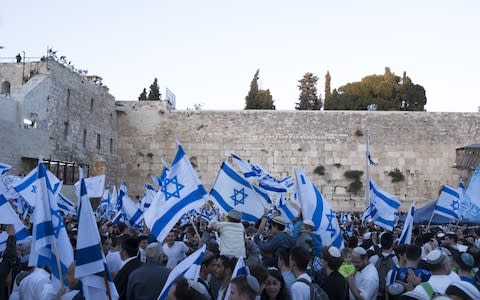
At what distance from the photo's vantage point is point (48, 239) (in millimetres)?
4371

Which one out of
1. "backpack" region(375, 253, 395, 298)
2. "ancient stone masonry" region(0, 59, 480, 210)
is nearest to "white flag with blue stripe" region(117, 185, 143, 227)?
"backpack" region(375, 253, 395, 298)

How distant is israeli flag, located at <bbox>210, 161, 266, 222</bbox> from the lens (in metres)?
7.85

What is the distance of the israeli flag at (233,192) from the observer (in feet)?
25.8

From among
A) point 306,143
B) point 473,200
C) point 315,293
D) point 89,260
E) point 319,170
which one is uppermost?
point 306,143

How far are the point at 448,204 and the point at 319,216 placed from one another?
5342mm

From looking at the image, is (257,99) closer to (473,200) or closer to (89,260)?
(473,200)

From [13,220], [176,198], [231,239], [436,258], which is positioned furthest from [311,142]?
[436,258]

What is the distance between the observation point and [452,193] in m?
10.8

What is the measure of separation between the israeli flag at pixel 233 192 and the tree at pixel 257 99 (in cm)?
2933

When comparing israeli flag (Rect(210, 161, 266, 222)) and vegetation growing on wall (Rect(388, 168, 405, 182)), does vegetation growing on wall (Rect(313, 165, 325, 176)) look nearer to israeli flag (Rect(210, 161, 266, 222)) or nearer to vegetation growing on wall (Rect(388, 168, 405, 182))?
vegetation growing on wall (Rect(388, 168, 405, 182))

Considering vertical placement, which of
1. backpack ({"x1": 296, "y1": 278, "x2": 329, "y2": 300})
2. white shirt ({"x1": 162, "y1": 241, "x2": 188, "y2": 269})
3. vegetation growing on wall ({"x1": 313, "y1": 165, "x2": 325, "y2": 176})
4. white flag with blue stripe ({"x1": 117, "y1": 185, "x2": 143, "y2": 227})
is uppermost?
backpack ({"x1": 296, "y1": 278, "x2": 329, "y2": 300})

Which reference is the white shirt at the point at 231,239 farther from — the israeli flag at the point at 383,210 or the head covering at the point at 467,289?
the israeli flag at the point at 383,210

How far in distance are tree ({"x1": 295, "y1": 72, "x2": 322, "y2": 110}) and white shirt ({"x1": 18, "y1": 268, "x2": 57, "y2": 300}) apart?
36035 mm

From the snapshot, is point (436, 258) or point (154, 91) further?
point (154, 91)
